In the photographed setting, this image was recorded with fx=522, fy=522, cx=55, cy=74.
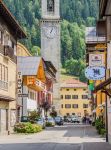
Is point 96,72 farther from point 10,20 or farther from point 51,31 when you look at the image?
point 51,31

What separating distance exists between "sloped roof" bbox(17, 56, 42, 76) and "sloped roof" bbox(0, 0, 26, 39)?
14.5 m

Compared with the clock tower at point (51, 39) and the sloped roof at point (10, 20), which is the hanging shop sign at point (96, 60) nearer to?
the sloped roof at point (10, 20)

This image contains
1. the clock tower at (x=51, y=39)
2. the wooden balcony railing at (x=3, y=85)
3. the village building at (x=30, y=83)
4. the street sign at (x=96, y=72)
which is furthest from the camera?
the clock tower at (x=51, y=39)

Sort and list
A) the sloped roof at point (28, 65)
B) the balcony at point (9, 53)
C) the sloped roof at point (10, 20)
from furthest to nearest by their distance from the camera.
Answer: the sloped roof at point (28, 65) → the balcony at point (9, 53) → the sloped roof at point (10, 20)

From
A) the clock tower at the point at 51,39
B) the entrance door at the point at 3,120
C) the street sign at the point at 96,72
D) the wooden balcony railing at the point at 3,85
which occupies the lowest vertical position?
the entrance door at the point at 3,120

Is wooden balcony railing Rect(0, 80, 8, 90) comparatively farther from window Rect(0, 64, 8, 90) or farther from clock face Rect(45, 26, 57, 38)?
clock face Rect(45, 26, 57, 38)

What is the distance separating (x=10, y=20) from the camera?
151ft

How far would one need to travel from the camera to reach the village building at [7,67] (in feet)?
146

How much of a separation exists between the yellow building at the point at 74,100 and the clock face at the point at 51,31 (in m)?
42.6

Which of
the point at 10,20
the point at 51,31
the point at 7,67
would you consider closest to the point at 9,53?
the point at 7,67

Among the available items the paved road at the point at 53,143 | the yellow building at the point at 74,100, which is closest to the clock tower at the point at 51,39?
the yellow building at the point at 74,100

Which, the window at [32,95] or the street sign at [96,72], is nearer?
the street sign at [96,72]

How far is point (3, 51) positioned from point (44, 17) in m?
68.2

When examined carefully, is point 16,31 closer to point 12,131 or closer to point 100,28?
point 12,131
